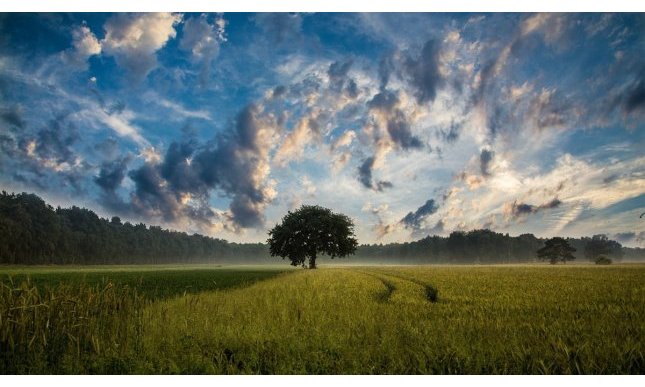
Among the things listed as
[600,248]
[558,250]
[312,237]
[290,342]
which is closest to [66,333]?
[290,342]

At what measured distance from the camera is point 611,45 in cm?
1111

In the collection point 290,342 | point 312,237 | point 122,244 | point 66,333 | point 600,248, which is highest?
point 122,244

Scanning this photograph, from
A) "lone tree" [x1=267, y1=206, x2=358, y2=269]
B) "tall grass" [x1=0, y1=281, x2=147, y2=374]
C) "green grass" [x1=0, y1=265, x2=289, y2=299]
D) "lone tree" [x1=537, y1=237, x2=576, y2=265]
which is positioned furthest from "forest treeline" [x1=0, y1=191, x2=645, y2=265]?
"tall grass" [x1=0, y1=281, x2=147, y2=374]

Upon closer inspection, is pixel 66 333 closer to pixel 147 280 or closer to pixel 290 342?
pixel 290 342

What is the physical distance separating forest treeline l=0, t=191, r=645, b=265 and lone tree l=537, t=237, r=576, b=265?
19.8 feet

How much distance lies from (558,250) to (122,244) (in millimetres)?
142806

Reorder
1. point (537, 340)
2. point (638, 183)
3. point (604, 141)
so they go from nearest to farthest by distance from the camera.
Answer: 1. point (537, 340)
2. point (638, 183)
3. point (604, 141)

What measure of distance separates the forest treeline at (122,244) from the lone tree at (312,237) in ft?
177

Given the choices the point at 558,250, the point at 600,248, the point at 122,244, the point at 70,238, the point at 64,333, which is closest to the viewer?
the point at 64,333

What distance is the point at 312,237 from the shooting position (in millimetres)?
68250

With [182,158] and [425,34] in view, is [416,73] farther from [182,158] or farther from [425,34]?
[182,158]

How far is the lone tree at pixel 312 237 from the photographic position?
68188 mm
